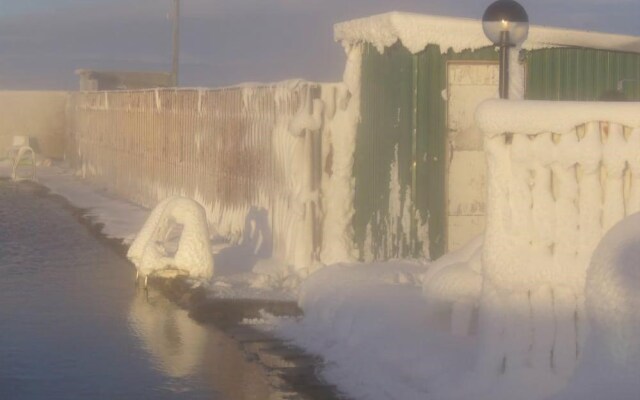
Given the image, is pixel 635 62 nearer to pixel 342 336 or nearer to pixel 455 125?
pixel 455 125

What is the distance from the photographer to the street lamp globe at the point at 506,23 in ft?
32.8

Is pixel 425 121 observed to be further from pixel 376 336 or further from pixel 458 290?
pixel 458 290

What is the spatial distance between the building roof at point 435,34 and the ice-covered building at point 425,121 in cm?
1

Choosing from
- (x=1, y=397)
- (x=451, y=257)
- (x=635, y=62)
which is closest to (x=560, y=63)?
(x=635, y=62)

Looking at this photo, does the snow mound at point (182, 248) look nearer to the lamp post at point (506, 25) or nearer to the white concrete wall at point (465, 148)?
the white concrete wall at point (465, 148)

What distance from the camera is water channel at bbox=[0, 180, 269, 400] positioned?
30.7 ft

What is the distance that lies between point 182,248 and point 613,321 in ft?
24.8

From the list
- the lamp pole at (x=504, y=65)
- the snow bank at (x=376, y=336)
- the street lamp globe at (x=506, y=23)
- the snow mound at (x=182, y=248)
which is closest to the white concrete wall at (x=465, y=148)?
the snow bank at (x=376, y=336)

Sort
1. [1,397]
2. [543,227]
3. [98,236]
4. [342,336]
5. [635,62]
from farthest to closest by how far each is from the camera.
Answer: [98,236], [635,62], [342,336], [1,397], [543,227]

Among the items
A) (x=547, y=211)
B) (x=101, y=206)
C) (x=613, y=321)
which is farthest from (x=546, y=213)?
(x=101, y=206)

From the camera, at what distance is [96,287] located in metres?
14.3

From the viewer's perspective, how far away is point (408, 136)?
13.9m

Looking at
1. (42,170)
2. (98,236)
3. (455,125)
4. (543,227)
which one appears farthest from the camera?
(42,170)

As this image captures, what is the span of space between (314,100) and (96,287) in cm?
328
